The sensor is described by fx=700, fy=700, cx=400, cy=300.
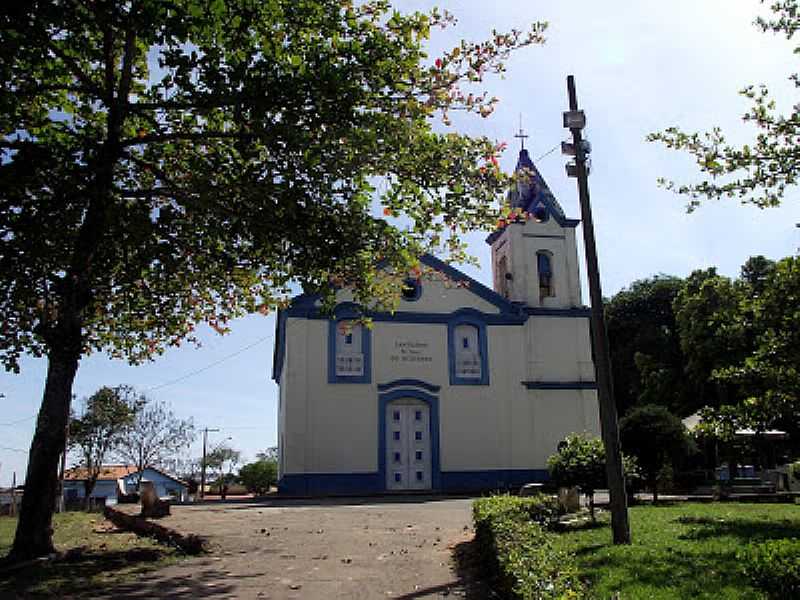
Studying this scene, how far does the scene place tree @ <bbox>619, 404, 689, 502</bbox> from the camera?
15617 mm

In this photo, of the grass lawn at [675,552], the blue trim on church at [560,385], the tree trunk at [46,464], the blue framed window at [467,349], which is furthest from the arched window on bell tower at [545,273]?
the tree trunk at [46,464]

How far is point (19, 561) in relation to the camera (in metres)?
9.16

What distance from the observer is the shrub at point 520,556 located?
5.54 meters

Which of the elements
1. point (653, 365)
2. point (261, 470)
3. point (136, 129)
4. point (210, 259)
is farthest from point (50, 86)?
point (653, 365)

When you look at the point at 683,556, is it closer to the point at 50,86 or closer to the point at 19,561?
the point at 19,561

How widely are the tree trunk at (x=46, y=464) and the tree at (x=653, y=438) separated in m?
11.3

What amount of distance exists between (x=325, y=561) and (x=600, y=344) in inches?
188

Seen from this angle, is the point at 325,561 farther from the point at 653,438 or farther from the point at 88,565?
the point at 653,438

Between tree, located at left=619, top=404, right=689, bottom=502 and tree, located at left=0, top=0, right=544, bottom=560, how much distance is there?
6.91 m

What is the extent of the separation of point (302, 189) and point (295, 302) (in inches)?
610

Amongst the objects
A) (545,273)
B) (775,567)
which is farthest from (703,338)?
(775,567)

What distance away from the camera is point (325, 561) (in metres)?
9.32

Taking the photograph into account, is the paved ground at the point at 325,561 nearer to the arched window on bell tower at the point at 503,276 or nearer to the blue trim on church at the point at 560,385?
→ the blue trim on church at the point at 560,385

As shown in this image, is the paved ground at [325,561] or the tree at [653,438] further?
the tree at [653,438]
